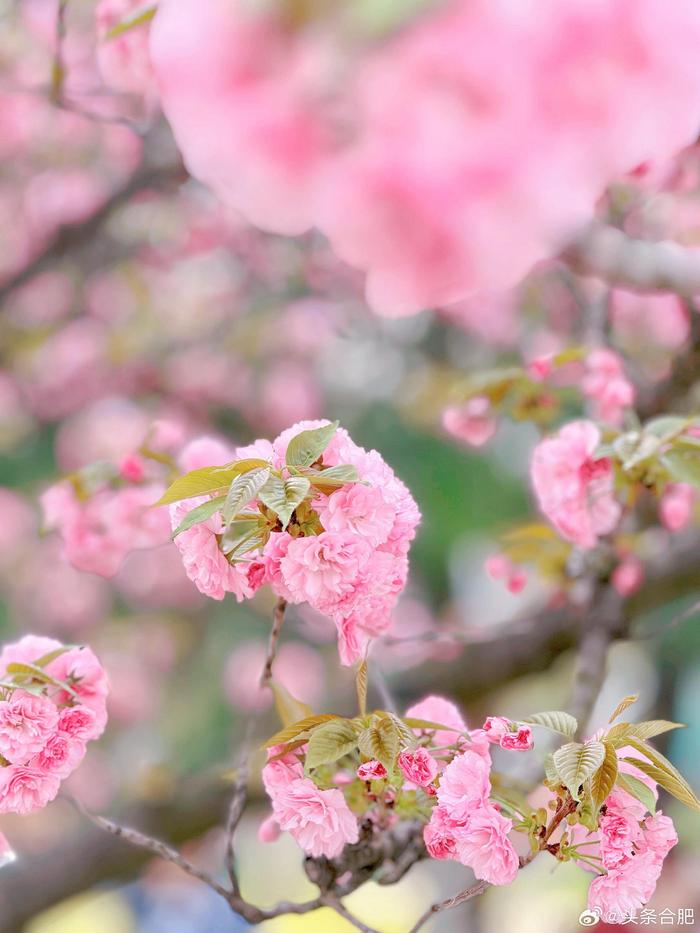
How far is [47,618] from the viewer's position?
8.52 ft

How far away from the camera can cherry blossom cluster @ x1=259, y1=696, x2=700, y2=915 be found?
579 millimetres

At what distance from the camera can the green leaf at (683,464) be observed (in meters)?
0.82

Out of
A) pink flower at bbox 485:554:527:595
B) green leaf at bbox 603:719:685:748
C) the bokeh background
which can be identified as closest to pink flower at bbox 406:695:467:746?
green leaf at bbox 603:719:685:748

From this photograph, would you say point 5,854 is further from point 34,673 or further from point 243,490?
point 243,490

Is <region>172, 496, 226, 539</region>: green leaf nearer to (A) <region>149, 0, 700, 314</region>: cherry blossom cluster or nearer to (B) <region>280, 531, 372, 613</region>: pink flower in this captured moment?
(B) <region>280, 531, 372, 613</region>: pink flower

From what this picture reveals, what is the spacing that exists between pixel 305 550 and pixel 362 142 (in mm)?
243

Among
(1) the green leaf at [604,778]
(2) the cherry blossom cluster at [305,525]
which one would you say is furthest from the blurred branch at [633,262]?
(1) the green leaf at [604,778]

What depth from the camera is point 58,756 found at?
0.66m

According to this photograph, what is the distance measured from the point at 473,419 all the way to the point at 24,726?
595 millimetres

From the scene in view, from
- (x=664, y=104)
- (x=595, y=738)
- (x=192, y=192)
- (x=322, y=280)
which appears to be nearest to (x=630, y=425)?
(x=595, y=738)

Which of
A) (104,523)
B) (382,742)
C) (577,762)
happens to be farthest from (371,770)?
(104,523)

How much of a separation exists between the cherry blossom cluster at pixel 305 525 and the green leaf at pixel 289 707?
0.08 meters

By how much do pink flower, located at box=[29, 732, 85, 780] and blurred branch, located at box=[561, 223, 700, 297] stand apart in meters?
0.49

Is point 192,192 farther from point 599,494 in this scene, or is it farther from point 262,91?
point 262,91
